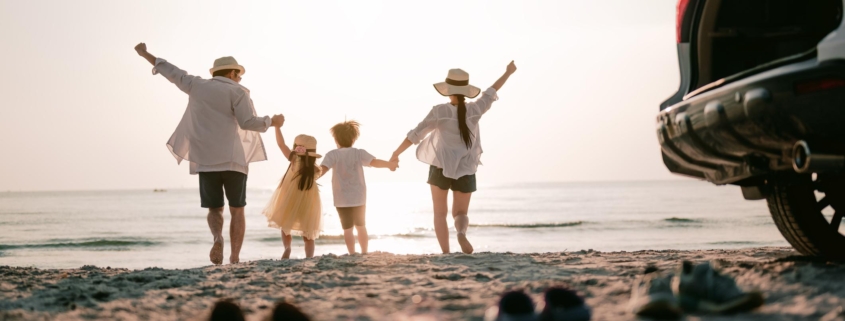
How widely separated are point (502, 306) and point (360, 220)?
18.4 ft

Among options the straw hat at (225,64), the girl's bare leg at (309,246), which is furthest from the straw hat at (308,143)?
the straw hat at (225,64)

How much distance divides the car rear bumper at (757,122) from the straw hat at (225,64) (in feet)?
13.8

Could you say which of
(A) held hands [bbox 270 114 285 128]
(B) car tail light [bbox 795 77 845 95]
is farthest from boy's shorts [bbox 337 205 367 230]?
(B) car tail light [bbox 795 77 845 95]

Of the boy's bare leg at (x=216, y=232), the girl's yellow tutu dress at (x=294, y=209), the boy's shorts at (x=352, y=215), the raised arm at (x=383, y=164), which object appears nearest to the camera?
the boy's bare leg at (x=216, y=232)

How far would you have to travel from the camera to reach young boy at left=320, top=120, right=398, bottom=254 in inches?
328

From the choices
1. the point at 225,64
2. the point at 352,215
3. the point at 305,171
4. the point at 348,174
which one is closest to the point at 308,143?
the point at 305,171

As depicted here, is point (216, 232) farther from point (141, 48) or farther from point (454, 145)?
point (454, 145)

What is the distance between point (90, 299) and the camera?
14.3ft

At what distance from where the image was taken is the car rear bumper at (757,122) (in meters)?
3.29

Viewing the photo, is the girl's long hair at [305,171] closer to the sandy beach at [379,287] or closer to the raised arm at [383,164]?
the raised arm at [383,164]

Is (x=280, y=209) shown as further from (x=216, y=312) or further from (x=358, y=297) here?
(x=216, y=312)

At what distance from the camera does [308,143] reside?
Answer: 27.8 feet

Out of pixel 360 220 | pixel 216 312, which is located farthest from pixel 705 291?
pixel 360 220

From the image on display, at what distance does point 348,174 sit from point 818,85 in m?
5.71
